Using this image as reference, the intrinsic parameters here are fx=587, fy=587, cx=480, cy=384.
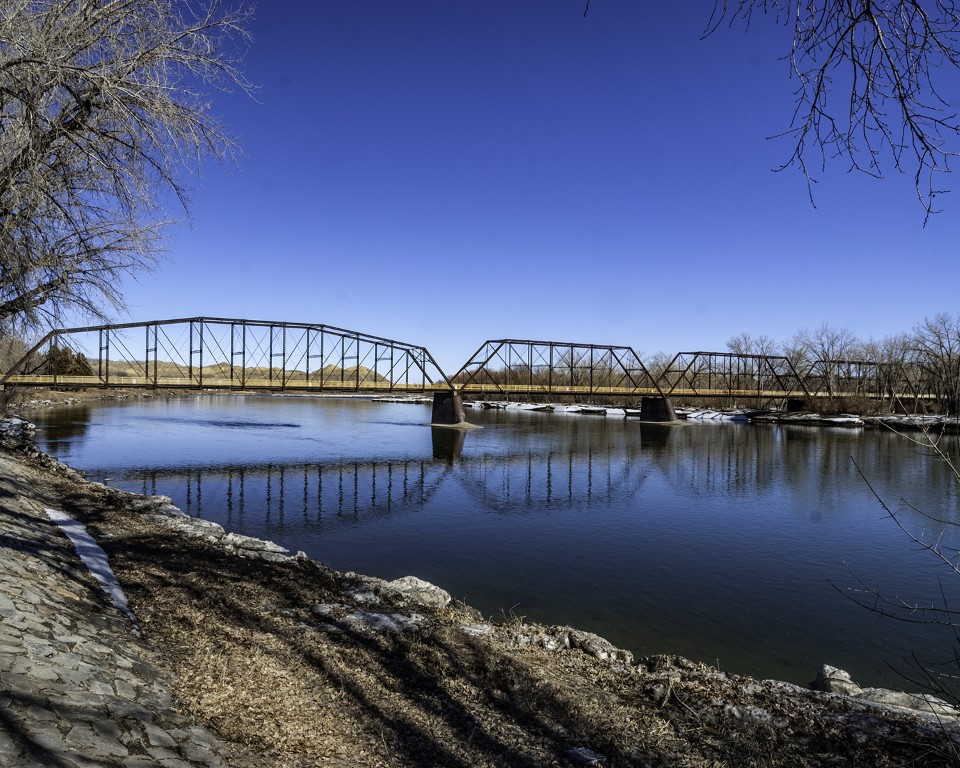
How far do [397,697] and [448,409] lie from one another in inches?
2370

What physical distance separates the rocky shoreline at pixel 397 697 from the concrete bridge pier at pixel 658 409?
7341 centimetres

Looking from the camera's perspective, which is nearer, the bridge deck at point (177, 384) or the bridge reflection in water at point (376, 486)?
the bridge reflection in water at point (376, 486)

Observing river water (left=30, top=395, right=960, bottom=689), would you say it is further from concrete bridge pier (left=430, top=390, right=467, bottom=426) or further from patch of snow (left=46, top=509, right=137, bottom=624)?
concrete bridge pier (left=430, top=390, right=467, bottom=426)

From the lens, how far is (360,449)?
143 feet

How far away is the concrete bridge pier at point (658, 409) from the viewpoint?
78250 millimetres

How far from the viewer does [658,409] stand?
79.5m

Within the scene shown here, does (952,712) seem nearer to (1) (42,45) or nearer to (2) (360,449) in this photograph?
(1) (42,45)

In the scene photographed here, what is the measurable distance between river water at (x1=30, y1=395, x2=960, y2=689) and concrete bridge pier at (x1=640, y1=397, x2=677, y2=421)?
1363 inches

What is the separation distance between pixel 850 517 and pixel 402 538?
15.7m

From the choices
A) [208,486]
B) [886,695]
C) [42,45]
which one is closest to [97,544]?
[42,45]

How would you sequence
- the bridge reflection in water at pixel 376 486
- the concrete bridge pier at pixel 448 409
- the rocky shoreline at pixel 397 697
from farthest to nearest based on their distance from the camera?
the concrete bridge pier at pixel 448 409 → the bridge reflection in water at pixel 376 486 → the rocky shoreline at pixel 397 697

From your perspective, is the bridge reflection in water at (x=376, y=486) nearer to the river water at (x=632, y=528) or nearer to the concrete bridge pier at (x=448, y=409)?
the river water at (x=632, y=528)

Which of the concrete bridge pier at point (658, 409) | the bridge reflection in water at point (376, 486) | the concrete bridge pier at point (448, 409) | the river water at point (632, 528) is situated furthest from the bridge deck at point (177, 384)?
the concrete bridge pier at point (658, 409)

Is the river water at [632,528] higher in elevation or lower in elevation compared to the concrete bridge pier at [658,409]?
lower
